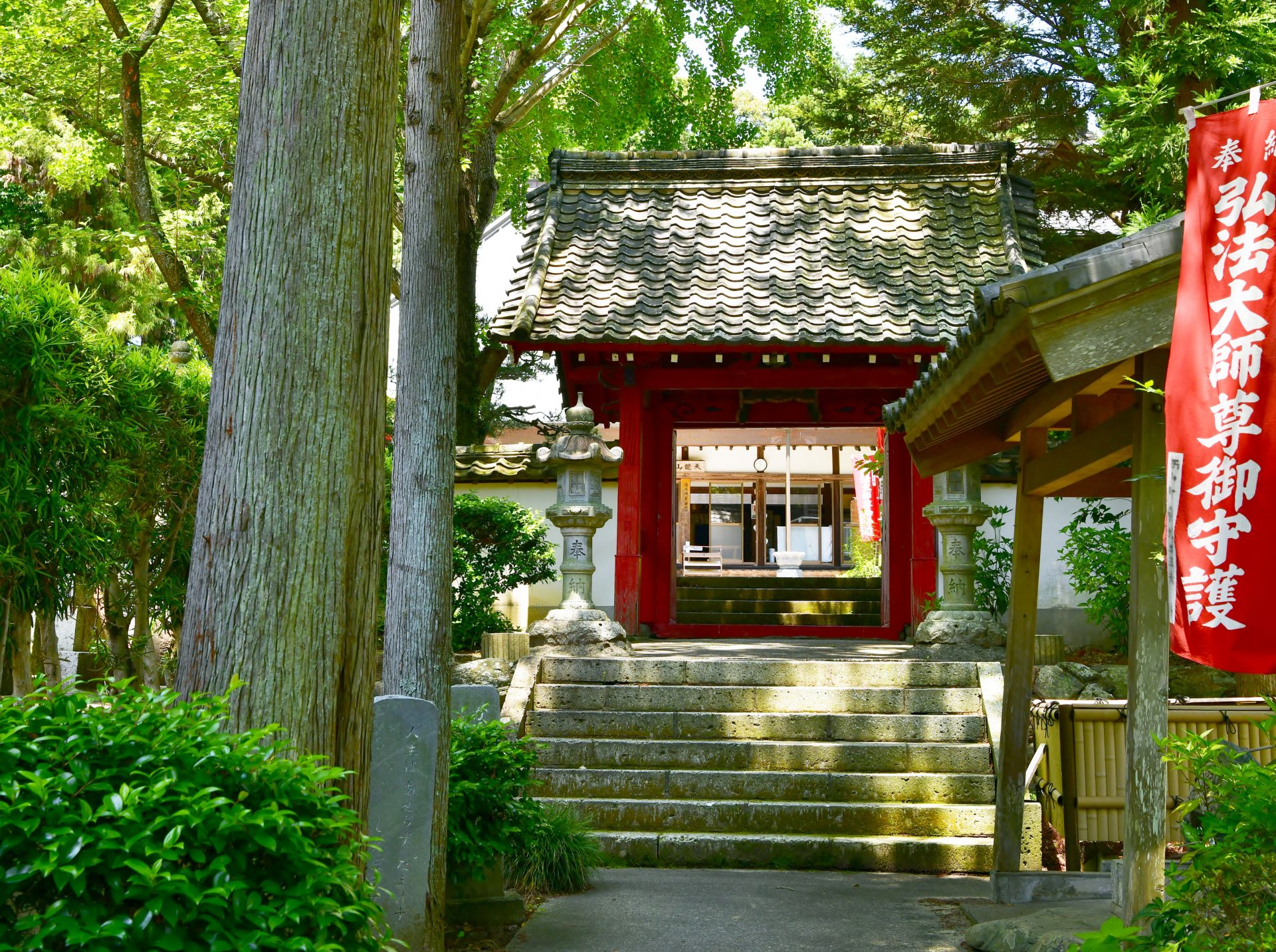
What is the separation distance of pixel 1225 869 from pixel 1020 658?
10.1 feet

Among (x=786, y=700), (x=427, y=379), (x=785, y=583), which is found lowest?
(x=786, y=700)

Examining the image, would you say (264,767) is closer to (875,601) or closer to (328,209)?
(328,209)

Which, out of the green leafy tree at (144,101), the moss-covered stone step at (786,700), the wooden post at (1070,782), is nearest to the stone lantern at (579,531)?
the moss-covered stone step at (786,700)

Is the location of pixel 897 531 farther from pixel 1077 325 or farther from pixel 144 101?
pixel 144 101

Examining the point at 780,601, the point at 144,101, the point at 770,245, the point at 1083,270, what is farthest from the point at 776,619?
the point at 1083,270

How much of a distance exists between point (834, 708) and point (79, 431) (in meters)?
5.50

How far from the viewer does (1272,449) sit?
11.3ft

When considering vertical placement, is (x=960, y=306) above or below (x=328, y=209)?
above

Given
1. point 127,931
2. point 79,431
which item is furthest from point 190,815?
point 79,431

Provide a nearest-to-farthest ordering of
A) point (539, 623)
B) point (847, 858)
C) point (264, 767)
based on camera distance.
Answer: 1. point (264, 767)
2. point (847, 858)
3. point (539, 623)

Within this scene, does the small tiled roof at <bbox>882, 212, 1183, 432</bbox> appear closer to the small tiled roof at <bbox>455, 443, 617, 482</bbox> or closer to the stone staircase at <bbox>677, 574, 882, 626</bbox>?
the small tiled roof at <bbox>455, 443, 617, 482</bbox>

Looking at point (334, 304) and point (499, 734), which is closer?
point (334, 304)

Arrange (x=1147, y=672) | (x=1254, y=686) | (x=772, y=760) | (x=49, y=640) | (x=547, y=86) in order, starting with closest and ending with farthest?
(x=1147, y=672)
(x=49, y=640)
(x=772, y=760)
(x=1254, y=686)
(x=547, y=86)

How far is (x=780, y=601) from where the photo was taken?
14203 mm
